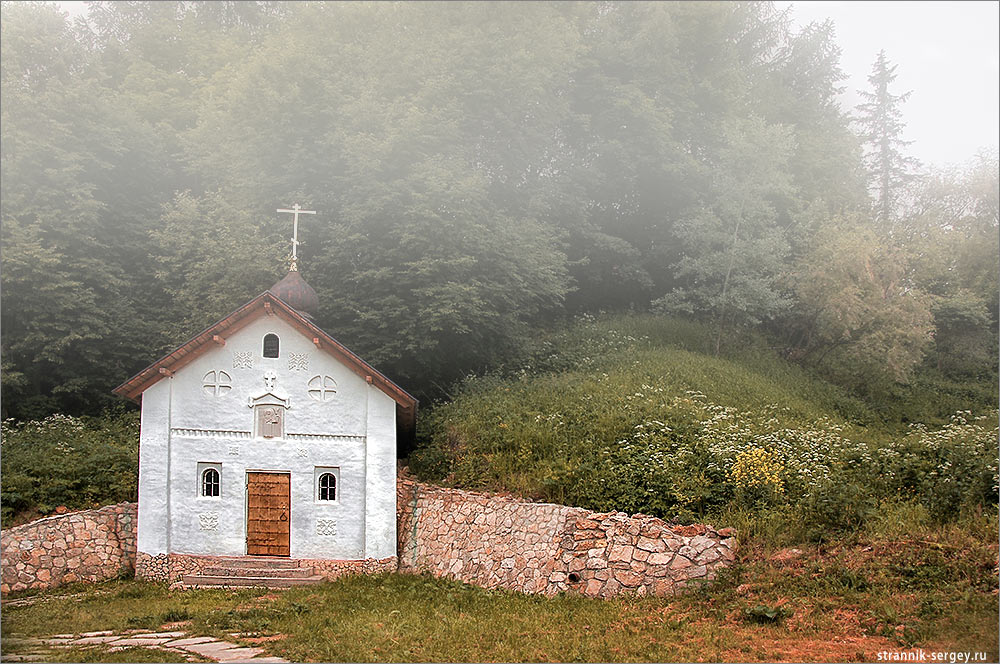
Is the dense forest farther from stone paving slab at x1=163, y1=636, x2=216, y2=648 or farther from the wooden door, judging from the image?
stone paving slab at x1=163, y1=636, x2=216, y2=648

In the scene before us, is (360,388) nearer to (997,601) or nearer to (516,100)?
(997,601)

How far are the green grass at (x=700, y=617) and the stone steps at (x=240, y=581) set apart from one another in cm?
155

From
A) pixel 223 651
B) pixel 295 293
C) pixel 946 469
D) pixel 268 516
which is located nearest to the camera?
pixel 223 651

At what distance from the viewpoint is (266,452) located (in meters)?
15.5

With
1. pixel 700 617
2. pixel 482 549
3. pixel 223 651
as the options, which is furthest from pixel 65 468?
pixel 700 617

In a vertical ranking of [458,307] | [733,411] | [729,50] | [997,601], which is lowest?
[997,601]

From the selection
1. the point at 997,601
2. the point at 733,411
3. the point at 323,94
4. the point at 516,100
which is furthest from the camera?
the point at 516,100

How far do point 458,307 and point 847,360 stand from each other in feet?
40.7

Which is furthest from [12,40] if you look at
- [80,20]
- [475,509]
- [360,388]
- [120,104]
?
[475,509]

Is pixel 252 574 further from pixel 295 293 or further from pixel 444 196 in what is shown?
pixel 444 196

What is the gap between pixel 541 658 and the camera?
954 cm

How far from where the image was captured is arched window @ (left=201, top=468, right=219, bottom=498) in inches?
609

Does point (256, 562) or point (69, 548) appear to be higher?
point (69, 548)

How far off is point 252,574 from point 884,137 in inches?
1395
